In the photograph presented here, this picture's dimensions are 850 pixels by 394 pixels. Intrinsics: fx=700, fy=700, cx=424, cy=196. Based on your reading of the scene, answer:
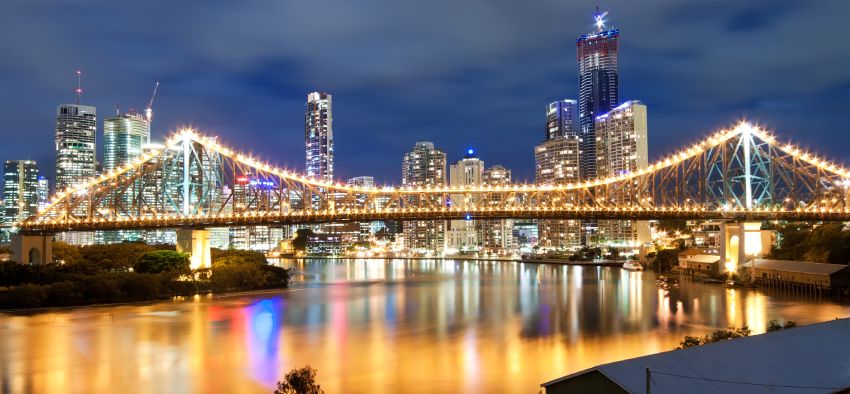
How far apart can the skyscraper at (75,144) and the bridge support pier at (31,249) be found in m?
109

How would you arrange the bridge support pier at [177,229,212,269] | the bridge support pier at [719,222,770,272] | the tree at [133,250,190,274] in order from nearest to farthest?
the tree at [133,250,190,274] < the bridge support pier at [177,229,212,269] < the bridge support pier at [719,222,770,272]

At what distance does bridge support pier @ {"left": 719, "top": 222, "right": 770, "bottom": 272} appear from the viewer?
51531mm

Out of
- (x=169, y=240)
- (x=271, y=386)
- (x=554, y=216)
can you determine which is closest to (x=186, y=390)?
(x=271, y=386)

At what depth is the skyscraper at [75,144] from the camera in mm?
158750

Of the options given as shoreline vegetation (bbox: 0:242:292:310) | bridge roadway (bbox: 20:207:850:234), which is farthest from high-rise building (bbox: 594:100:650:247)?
shoreline vegetation (bbox: 0:242:292:310)

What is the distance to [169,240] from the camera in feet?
514

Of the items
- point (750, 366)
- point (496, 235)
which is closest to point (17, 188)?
point (496, 235)

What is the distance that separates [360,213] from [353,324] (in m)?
17.9

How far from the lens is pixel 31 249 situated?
5128cm

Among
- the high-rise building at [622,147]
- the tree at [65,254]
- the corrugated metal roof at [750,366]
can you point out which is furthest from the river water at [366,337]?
the high-rise building at [622,147]

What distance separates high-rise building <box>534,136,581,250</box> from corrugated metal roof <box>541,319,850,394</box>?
122 metres

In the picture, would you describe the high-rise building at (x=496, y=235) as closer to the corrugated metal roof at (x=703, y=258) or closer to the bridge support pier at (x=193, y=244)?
the corrugated metal roof at (x=703, y=258)

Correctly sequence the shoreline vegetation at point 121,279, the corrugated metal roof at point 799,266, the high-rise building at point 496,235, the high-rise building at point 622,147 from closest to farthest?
the shoreline vegetation at point 121,279 < the corrugated metal roof at point 799,266 < the high-rise building at point 622,147 < the high-rise building at point 496,235

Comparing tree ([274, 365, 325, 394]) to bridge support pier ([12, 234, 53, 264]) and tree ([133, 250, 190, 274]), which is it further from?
bridge support pier ([12, 234, 53, 264])
